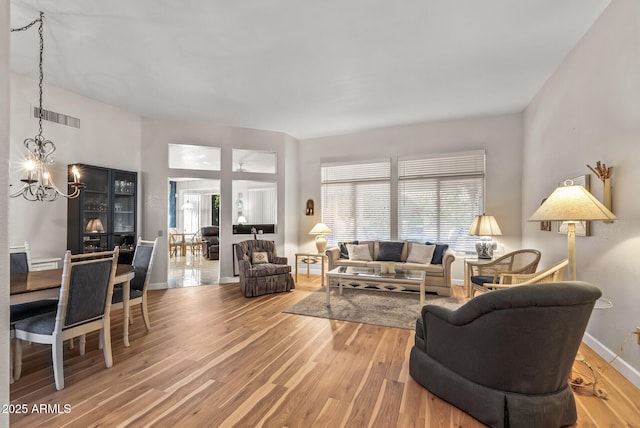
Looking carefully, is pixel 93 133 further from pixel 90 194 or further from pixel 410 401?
pixel 410 401

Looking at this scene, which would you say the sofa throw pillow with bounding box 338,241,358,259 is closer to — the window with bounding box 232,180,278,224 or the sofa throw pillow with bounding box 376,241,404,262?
the sofa throw pillow with bounding box 376,241,404,262

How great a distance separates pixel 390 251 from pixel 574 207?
12.0 feet

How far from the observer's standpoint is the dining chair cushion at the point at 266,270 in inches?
195

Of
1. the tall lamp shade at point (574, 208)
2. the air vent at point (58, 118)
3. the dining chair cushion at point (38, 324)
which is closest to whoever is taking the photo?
the tall lamp shade at point (574, 208)

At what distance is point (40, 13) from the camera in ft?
9.05

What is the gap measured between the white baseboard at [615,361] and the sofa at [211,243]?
27.8 ft

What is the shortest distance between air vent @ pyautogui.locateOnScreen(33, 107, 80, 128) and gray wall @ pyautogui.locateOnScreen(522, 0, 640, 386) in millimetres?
6594

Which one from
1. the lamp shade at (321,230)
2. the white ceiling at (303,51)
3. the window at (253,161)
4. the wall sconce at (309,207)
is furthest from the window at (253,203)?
the white ceiling at (303,51)

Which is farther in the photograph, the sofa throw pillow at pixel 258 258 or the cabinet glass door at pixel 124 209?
the sofa throw pillow at pixel 258 258

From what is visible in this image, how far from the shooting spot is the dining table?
2226 millimetres

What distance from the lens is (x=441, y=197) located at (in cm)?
593

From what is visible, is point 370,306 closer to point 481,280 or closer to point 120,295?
point 481,280

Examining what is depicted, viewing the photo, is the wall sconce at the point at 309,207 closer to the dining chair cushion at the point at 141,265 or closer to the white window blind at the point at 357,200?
the white window blind at the point at 357,200

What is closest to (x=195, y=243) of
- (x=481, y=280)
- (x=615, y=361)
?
(x=481, y=280)
